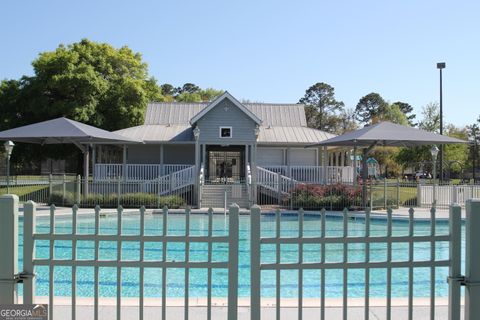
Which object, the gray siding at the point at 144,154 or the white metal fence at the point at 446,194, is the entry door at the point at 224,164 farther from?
the white metal fence at the point at 446,194

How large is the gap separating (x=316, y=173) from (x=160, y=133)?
31.6 feet

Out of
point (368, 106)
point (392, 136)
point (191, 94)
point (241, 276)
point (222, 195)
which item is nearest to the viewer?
point (241, 276)

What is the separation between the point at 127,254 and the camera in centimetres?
1243

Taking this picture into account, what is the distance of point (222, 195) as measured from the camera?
963 inches

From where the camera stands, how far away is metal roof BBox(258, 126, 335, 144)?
28.5 meters

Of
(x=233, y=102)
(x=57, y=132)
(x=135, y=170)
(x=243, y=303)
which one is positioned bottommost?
(x=243, y=303)

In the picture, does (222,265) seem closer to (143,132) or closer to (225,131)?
(225,131)

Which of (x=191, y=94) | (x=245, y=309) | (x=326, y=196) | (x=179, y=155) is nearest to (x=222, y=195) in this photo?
(x=326, y=196)

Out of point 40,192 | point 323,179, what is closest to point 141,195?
point 40,192

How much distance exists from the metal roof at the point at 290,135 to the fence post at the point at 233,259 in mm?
23643

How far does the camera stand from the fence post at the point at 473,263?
189 inches

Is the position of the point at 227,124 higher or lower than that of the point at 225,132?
higher

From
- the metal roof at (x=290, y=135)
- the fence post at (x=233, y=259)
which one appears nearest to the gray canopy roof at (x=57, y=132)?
the metal roof at (x=290, y=135)

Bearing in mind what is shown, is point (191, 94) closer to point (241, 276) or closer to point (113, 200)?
point (113, 200)
